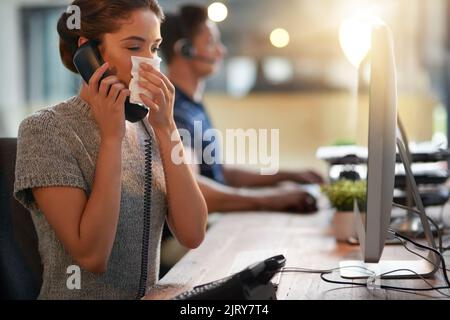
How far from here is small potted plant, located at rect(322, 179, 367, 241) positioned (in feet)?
5.06

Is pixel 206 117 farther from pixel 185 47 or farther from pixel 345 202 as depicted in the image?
pixel 345 202

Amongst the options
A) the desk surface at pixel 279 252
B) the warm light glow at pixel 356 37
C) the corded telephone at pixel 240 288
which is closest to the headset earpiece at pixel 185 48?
the desk surface at pixel 279 252

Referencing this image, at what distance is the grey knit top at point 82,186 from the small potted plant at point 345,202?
1.64ft

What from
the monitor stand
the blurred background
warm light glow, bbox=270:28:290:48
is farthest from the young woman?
warm light glow, bbox=270:28:290:48

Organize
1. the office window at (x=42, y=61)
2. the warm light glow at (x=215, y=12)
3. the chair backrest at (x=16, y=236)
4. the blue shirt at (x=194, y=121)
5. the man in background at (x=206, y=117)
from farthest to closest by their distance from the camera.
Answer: the office window at (x=42, y=61)
the warm light glow at (x=215, y=12)
the blue shirt at (x=194, y=121)
the man in background at (x=206, y=117)
the chair backrest at (x=16, y=236)

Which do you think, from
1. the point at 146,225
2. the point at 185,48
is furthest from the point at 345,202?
the point at 185,48

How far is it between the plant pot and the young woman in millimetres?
434

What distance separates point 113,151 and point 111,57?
0.18 metres

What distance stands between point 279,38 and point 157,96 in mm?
3047

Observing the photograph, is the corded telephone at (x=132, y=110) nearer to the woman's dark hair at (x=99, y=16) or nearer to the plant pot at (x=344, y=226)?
the woman's dark hair at (x=99, y=16)

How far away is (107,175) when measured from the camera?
40.9 inches

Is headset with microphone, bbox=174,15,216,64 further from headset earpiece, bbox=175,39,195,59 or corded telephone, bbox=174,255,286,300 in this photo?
corded telephone, bbox=174,255,286,300

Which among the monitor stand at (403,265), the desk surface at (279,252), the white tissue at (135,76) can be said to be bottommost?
the desk surface at (279,252)

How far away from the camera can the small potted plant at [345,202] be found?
5.06 ft
